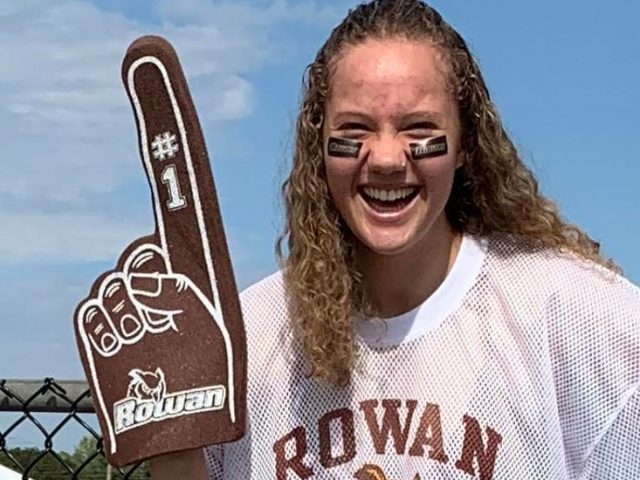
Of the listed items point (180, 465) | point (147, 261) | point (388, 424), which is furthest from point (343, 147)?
point (180, 465)

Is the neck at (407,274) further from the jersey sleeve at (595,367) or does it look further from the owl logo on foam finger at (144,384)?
the owl logo on foam finger at (144,384)

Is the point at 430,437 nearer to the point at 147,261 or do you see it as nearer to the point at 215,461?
the point at 215,461

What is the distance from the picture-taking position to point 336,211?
296 centimetres

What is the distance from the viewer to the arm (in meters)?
2.74

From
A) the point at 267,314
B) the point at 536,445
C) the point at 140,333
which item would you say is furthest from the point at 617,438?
the point at 140,333

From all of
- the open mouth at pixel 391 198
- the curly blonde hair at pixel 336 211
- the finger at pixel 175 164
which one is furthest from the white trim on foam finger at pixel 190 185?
the open mouth at pixel 391 198

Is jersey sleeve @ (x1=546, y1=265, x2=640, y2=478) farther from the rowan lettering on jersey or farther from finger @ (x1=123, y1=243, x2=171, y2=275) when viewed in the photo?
finger @ (x1=123, y1=243, x2=171, y2=275)

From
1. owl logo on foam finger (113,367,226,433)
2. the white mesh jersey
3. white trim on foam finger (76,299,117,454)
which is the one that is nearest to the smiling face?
the white mesh jersey

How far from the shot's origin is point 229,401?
271cm

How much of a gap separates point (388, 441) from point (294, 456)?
185 mm

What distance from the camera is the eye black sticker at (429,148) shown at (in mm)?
2756

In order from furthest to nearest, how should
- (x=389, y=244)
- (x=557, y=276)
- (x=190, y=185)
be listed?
(x=557, y=276) → (x=389, y=244) → (x=190, y=185)

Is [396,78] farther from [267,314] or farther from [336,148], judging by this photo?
[267,314]

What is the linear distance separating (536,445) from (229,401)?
0.56m
